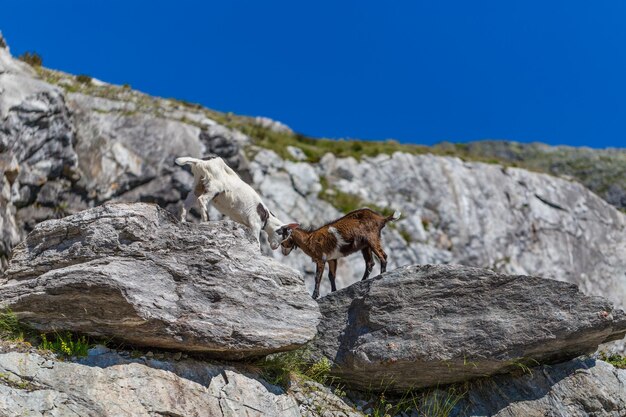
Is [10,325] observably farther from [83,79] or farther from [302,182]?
[83,79]

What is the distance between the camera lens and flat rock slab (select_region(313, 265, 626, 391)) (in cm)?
961

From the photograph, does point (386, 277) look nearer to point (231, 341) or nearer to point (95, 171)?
point (231, 341)

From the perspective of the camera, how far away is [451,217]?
2797cm

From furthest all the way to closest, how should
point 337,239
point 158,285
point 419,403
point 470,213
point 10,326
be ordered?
point 470,213, point 337,239, point 419,403, point 158,285, point 10,326

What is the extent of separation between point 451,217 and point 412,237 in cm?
275

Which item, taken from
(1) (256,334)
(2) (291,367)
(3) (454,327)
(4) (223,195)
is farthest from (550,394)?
(4) (223,195)

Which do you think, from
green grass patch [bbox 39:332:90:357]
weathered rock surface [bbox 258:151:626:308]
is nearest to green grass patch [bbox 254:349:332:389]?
green grass patch [bbox 39:332:90:357]

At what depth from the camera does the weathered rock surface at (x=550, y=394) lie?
983 cm

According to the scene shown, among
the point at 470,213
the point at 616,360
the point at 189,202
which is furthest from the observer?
the point at 470,213

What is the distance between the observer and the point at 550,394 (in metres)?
9.96

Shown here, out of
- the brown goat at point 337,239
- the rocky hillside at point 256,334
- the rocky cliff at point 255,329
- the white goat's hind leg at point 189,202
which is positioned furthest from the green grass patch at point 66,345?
the brown goat at point 337,239

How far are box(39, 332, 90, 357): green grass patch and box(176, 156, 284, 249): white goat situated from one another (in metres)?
3.00

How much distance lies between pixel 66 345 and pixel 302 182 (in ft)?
61.4

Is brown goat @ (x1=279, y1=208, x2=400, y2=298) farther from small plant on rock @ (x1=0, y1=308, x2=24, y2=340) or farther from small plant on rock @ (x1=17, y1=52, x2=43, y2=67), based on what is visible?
small plant on rock @ (x1=17, y1=52, x2=43, y2=67)
